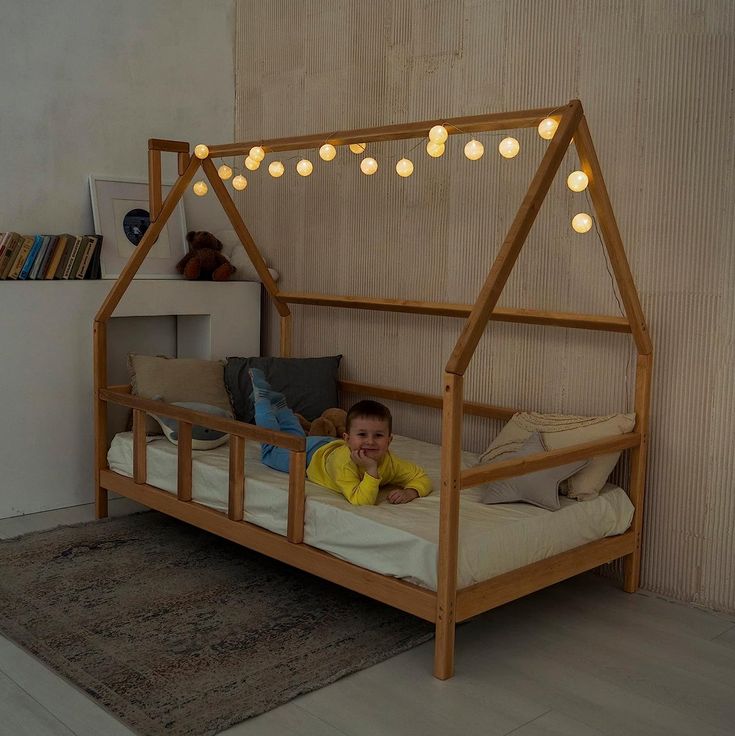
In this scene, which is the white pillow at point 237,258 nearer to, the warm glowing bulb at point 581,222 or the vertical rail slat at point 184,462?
the vertical rail slat at point 184,462

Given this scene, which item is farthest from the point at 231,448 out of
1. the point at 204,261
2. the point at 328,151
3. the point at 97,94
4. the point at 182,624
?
the point at 97,94

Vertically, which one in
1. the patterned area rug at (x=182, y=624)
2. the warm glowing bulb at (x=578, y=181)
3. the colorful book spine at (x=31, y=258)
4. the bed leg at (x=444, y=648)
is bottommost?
the patterned area rug at (x=182, y=624)

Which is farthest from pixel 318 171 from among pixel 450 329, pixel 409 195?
pixel 450 329

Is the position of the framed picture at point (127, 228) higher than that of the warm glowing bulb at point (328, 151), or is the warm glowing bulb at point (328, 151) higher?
the warm glowing bulb at point (328, 151)

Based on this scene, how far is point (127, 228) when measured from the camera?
4.12m

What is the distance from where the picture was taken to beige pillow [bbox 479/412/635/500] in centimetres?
292

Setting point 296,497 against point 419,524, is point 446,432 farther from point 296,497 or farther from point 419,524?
point 296,497

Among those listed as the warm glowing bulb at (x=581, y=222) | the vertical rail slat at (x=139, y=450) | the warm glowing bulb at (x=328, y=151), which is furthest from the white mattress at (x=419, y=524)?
the warm glowing bulb at (x=328, y=151)

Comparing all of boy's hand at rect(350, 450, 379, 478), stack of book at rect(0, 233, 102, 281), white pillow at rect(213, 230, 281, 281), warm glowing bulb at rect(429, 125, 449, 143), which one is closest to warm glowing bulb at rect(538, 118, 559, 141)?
warm glowing bulb at rect(429, 125, 449, 143)

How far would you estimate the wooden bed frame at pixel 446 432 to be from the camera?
7.92 feet

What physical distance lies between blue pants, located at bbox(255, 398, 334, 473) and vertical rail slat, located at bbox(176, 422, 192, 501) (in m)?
0.25

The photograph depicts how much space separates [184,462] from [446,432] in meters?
1.21

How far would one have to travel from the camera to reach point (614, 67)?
3096 mm

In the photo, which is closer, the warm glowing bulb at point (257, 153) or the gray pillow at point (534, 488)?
the gray pillow at point (534, 488)
